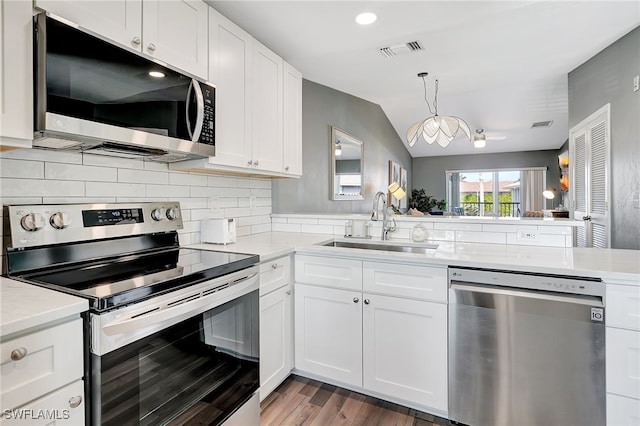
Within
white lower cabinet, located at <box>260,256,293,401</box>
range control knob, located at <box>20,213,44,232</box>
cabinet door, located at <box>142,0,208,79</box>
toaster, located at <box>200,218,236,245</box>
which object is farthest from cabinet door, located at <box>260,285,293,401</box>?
cabinet door, located at <box>142,0,208,79</box>

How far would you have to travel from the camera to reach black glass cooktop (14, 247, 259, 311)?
1.04 metres

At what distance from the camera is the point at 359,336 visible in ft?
6.23

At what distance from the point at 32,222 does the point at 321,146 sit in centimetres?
268

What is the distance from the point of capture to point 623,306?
137 cm

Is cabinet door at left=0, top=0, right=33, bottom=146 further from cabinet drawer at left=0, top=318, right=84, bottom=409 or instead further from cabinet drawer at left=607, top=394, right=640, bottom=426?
cabinet drawer at left=607, top=394, right=640, bottom=426

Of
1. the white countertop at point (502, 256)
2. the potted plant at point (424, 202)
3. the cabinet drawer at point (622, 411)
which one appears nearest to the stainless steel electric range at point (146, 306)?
the white countertop at point (502, 256)

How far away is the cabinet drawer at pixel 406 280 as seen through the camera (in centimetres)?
169

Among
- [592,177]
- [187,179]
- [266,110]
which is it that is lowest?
[187,179]

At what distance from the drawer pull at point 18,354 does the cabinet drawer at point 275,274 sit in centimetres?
104

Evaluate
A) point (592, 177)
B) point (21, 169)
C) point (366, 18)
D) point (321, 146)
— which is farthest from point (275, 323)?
point (592, 177)

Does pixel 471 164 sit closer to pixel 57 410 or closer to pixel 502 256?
pixel 502 256

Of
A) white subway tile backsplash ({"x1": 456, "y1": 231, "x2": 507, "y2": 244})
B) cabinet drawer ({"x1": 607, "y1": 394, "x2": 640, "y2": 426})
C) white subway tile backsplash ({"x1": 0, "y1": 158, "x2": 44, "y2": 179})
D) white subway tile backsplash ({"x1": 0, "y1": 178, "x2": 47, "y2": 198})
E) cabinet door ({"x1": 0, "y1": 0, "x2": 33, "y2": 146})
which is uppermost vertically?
cabinet door ({"x1": 0, "y1": 0, "x2": 33, "y2": 146})

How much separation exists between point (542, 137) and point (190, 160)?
783 cm

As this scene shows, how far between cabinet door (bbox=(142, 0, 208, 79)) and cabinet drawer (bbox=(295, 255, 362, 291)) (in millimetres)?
1222
